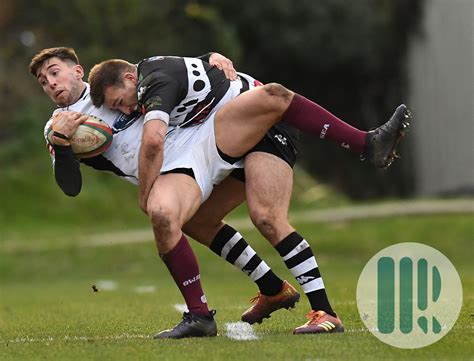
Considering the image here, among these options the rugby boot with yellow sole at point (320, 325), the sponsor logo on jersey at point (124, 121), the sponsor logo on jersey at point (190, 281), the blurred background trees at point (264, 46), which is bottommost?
the blurred background trees at point (264, 46)

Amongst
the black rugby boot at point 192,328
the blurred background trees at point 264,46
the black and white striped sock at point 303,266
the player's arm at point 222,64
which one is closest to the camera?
the black rugby boot at point 192,328

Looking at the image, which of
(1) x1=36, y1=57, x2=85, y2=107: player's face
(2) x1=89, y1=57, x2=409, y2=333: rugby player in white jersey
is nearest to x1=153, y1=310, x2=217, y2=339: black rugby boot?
(2) x1=89, y1=57, x2=409, y2=333: rugby player in white jersey

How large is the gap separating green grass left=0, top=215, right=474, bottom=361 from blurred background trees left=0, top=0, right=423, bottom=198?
5.35m

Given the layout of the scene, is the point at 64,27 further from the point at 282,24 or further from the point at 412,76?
the point at 412,76

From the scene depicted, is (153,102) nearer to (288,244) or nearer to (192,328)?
(288,244)

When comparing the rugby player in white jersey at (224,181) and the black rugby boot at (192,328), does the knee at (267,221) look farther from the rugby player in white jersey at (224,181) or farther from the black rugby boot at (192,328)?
the black rugby boot at (192,328)

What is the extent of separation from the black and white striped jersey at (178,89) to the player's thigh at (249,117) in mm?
153

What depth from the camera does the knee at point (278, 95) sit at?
7746 millimetres

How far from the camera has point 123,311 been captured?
10.5 metres

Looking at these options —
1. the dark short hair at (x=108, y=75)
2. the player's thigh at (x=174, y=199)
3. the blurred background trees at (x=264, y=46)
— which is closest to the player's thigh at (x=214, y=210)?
the player's thigh at (x=174, y=199)

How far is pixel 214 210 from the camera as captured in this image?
834cm

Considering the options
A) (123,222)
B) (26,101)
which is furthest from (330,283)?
(26,101)

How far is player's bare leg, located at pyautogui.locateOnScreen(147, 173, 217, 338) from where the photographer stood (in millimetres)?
7465

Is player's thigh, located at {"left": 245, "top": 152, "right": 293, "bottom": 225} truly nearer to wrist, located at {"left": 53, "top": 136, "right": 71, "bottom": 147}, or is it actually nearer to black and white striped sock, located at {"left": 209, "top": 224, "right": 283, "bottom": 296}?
black and white striped sock, located at {"left": 209, "top": 224, "right": 283, "bottom": 296}
